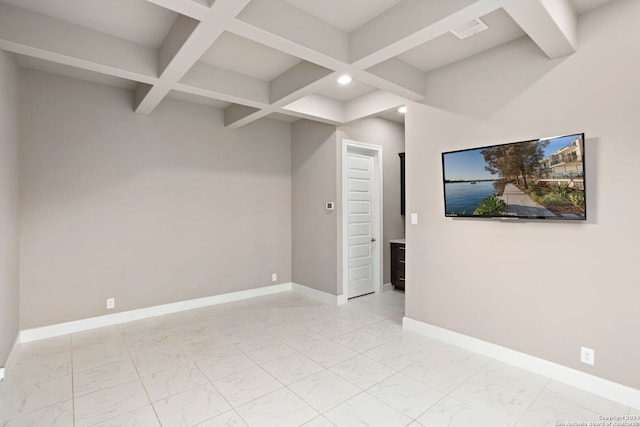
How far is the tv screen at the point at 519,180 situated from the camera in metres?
2.45

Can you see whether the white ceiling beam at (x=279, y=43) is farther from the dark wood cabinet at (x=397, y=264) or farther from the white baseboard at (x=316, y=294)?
the dark wood cabinet at (x=397, y=264)

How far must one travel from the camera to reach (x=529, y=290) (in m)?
2.78

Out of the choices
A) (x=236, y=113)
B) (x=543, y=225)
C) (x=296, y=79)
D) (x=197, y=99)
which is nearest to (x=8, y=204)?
(x=197, y=99)

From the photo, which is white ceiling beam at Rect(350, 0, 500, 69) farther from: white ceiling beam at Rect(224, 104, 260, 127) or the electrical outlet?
the electrical outlet

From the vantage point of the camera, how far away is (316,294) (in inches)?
199

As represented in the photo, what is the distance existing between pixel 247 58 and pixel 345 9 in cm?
121

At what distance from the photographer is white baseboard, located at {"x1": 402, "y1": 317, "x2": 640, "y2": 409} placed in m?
2.32

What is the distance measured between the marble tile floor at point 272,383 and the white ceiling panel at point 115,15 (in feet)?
9.48

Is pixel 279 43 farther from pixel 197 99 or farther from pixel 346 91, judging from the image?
pixel 197 99

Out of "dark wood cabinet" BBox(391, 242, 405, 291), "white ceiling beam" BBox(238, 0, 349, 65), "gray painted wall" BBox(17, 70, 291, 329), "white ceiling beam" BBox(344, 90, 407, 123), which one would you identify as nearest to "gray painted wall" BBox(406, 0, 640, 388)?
"white ceiling beam" BBox(344, 90, 407, 123)

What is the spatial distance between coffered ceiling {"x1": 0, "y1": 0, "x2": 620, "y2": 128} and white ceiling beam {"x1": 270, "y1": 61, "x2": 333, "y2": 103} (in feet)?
0.04

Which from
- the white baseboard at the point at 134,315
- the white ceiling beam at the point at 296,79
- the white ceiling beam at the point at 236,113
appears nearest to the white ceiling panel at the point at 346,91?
the white ceiling beam at the point at 296,79

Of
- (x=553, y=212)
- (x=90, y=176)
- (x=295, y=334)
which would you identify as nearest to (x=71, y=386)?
(x=295, y=334)

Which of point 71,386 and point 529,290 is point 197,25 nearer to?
point 71,386
